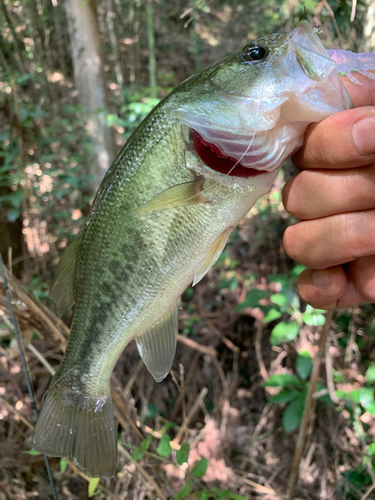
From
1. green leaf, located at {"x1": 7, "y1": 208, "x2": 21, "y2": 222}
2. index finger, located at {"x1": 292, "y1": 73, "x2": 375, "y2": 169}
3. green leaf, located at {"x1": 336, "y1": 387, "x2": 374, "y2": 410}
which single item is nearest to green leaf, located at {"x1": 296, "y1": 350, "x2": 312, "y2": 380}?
green leaf, located at {"x1": 336, "y1": 387, "x2": 374, "y2": 410}

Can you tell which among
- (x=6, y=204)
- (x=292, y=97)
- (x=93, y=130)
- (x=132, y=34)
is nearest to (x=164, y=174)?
(x=292, y=97)

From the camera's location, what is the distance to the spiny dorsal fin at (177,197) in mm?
969

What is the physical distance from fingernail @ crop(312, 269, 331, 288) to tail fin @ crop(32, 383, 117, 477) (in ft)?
3.10

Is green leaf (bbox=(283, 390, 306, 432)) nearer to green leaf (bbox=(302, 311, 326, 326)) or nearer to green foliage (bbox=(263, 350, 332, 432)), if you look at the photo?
green foliage (bbox=(263, 350, 332, 432))

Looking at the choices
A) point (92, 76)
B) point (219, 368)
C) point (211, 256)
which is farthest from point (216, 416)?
point (92, 76)

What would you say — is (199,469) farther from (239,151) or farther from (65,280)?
(239,151)

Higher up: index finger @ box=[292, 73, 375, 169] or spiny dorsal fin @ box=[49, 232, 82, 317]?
index finger @ box=[292, 73, 375, 169]

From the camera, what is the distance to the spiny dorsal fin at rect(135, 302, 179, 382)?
3.86 ft

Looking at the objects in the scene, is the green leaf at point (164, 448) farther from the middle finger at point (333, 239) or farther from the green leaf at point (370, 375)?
the green leaf at point (370, 375)

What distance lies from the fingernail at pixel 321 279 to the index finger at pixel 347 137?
1.36 ft

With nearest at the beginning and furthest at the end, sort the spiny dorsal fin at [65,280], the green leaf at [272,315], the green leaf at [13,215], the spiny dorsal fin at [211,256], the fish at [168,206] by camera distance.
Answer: the fish at [168,206] → the spiny dorsal fin at [211,256] → the spiny dorsal fin at [65,280] → the green leaf at [272,315] → the green leaf at [13,215]

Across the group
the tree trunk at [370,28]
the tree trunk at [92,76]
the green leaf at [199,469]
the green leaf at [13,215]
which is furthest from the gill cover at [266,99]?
the tree trunk at [92,76]

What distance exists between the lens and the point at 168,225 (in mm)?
1051

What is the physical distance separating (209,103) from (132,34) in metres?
9.66
